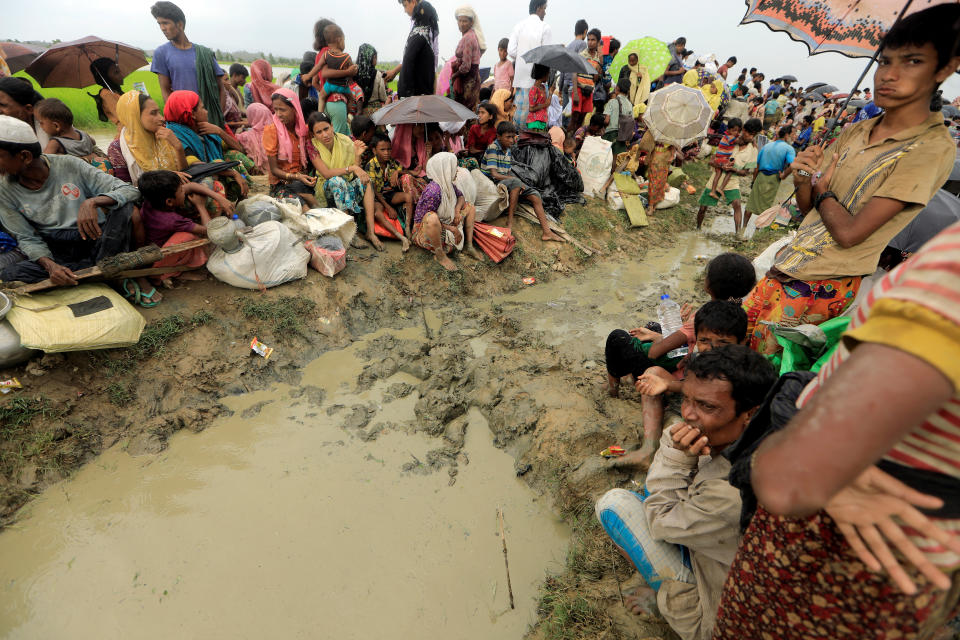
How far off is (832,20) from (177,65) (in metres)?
6.25

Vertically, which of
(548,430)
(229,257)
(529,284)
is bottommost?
(529,284)

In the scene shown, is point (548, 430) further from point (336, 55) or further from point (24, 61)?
point (24, 61)

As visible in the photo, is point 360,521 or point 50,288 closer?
point 360,521

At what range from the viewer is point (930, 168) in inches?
68.1

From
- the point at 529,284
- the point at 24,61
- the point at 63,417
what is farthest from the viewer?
the point at 24,61

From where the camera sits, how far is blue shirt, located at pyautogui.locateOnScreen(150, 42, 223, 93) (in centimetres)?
487

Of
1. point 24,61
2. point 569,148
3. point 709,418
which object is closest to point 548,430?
point 709,418

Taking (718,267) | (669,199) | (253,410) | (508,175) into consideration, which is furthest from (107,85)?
(669,199)

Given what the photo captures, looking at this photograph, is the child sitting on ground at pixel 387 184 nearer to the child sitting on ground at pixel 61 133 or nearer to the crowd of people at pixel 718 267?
the crowd of people at pixel 718 267

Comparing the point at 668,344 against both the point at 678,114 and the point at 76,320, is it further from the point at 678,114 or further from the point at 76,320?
the point at 678,114

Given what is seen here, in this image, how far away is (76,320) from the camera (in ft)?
9.48

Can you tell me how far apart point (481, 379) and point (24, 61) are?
901 centimetres

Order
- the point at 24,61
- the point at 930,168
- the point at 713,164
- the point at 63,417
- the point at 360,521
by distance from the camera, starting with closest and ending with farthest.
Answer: the point at 930,168 → the point at 360,521 → the point at 63,417 → the point at 24,61 → the point at 713,164

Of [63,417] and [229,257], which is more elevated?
[229,257]
